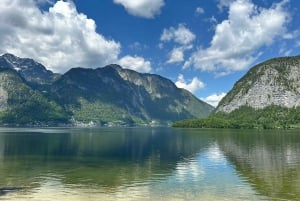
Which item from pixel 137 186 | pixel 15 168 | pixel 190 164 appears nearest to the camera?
pixel 137 186

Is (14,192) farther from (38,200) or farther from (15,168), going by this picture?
(15,168)

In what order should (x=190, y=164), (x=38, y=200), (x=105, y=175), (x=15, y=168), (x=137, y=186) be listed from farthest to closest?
1. (x=190, y=164)
2. (x=15, y=168)
3. (x=105, y=175)
4. (x=137, y=186)
5. (x=38, y=200)

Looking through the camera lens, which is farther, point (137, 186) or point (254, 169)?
point (254, 169)

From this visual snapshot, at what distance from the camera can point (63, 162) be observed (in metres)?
84.4

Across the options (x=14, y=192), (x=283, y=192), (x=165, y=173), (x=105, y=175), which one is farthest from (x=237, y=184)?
(x=14, y=192)

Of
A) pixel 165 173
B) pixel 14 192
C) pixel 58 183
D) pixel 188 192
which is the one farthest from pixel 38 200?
pixel 165 173

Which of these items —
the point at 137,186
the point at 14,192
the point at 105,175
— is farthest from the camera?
the point at 105,175

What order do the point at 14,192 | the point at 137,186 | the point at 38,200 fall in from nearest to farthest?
1. the point at 38,200
2. the point at 14,192
3. the point at 137,186

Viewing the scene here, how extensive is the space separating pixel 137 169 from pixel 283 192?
31589 millimetres

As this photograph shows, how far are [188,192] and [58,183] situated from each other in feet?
66.3

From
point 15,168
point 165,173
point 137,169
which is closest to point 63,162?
point 15,168

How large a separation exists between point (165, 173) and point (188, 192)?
18.3m

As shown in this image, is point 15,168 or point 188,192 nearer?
point 188,192

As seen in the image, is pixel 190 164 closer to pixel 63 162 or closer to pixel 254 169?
pixel 254 169
